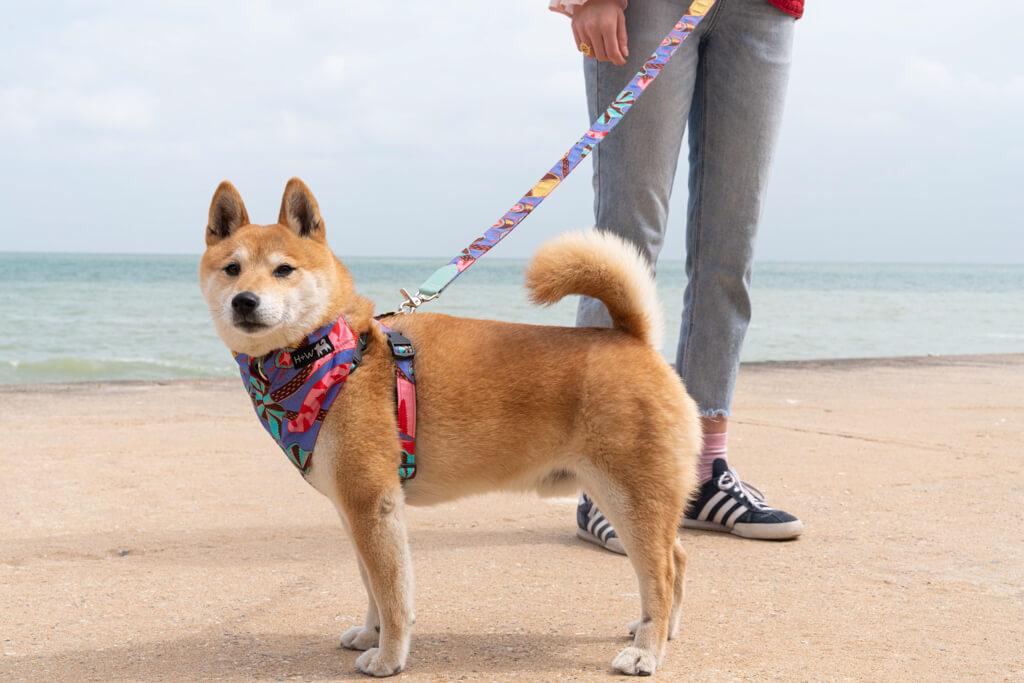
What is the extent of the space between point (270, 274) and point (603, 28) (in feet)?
4.75

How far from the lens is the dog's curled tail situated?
238cm

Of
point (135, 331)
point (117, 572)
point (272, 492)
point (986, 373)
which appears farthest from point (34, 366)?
point (986, 373)

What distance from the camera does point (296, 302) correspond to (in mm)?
2248

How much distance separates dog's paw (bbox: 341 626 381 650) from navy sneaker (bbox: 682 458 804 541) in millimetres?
1499

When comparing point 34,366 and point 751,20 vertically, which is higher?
point 751,20

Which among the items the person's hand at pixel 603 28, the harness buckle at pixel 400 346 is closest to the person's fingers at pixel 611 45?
the person's hand at pixel 603 28

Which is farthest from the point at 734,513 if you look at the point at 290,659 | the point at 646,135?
the point at 290,659

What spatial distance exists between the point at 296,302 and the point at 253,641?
0.98m

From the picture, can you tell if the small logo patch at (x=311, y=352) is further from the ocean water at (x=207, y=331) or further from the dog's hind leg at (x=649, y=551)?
the ocean water at (x=207, y=331)

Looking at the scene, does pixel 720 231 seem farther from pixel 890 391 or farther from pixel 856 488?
pixel 890 391

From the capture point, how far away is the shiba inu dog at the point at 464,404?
220 cm

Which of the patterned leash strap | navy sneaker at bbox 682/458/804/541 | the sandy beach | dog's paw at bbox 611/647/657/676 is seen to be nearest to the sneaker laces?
navy sneaker at bbox 682/458/804/541

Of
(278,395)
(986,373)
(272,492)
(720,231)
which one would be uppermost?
(720,231)

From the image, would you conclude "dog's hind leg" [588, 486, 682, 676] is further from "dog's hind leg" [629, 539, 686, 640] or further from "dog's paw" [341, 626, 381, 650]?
"dog's paw" [341, 626, 381, 650]
